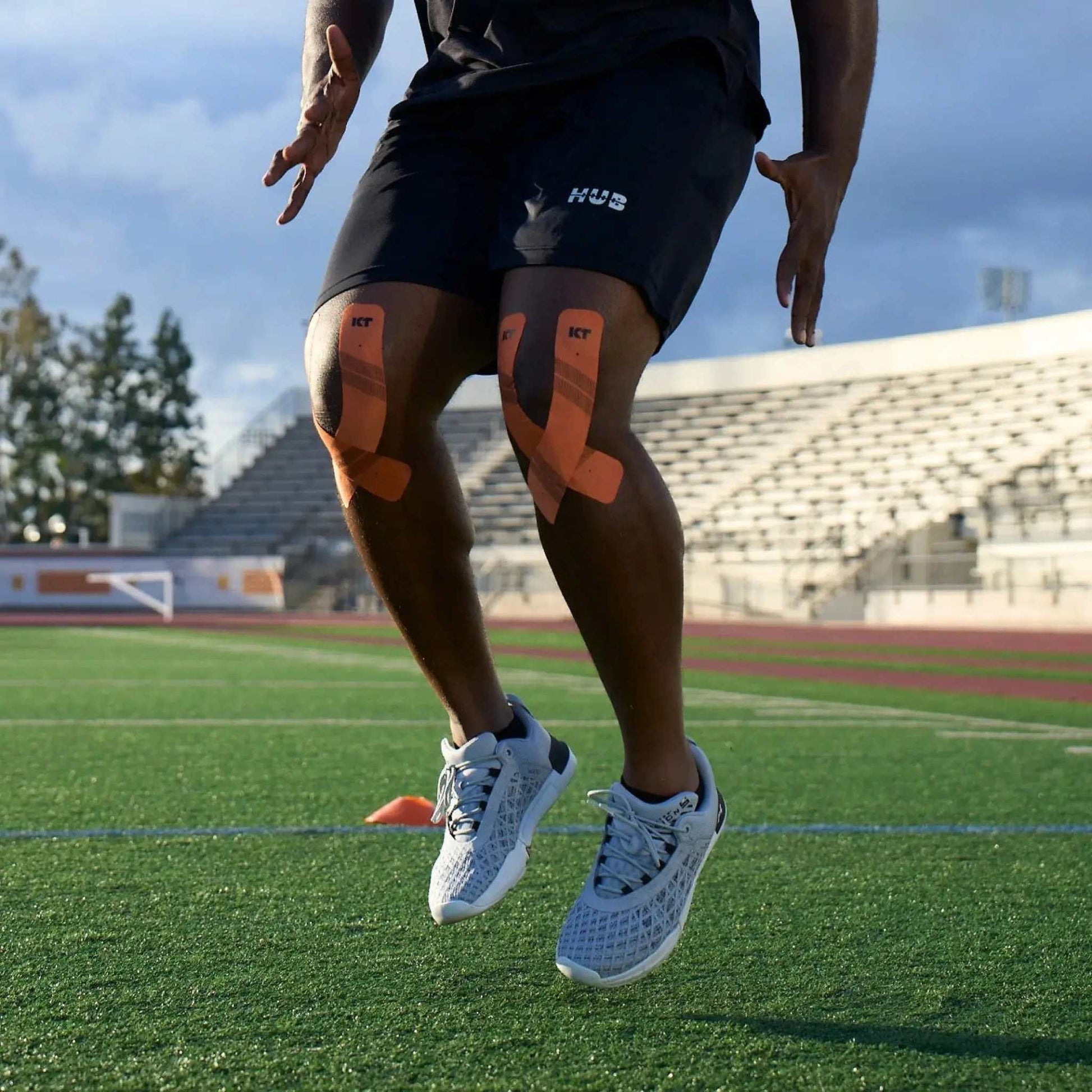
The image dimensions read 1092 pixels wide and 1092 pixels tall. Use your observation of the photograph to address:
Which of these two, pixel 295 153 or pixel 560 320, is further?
pixel 295 153

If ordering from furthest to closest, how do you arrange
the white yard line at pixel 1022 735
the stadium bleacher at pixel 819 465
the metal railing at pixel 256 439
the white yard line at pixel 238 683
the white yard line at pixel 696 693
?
the metal railing at pixel 256 439 < the stadium bleacher at pixel 819 465 < the white yard line at pixel 238 683 < the white yard line at pixel 696 693 < the white yard line at pixel 1022 735

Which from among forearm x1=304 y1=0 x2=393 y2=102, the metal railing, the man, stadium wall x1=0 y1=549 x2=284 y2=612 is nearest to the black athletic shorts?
the man

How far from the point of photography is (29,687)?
7.55m

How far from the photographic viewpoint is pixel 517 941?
1954mm

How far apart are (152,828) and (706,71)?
1.81 meters

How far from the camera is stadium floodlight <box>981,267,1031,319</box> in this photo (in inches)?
1598

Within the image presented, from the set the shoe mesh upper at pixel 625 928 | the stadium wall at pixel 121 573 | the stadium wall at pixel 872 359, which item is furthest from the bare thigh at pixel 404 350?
the stadium wall at pixel 121 573

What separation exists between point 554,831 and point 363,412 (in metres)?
1.22

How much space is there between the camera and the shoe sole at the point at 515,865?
1.80m

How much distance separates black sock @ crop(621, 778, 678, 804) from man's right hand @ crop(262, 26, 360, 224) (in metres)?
0.99

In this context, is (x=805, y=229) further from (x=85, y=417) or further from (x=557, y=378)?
(x=85, y=417)

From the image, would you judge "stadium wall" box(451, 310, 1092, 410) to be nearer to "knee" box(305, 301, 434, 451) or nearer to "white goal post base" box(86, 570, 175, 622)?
"white goal post base" box(86, 570, 175, 622)

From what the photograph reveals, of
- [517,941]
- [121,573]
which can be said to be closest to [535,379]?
[517,941]

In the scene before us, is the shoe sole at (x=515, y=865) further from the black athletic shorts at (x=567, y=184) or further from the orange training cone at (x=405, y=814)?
the orange training cone at (x=405, y=814)
